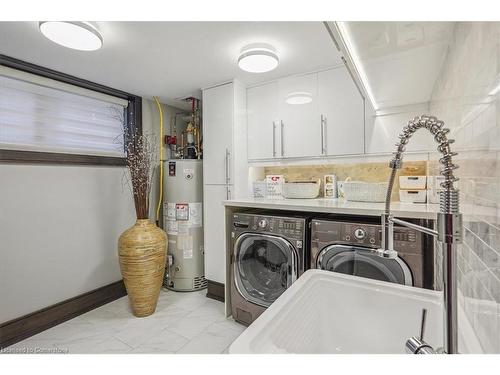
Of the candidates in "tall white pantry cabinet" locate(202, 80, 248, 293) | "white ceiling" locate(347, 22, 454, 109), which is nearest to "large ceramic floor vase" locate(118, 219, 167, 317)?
"tall white pantry cabinet" locate(202, 80, 248, 293)

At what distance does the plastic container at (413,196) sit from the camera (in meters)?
1.88

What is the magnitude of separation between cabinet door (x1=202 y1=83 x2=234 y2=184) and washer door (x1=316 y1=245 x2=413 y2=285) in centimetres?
126

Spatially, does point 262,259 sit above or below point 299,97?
below

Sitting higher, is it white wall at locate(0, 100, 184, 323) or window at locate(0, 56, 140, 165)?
window at locate(0, 56, 140, 165)

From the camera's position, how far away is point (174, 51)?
6.20 ft

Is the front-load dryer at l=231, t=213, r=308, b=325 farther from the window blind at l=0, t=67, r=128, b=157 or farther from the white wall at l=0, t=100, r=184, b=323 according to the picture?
the window blind at l=0, t=67, r=128, b=157

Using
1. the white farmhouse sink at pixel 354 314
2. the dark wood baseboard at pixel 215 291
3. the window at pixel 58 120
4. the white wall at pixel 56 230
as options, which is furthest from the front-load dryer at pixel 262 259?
the window at pixel 58 120

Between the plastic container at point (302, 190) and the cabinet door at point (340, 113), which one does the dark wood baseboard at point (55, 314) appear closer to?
the plastic container at point (302, 190)

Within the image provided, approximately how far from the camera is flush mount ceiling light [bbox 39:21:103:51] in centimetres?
143

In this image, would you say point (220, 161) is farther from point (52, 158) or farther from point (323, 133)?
point (52, 158)

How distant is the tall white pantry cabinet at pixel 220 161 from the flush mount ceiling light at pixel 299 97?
0.49m

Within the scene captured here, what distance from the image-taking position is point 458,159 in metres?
0.85

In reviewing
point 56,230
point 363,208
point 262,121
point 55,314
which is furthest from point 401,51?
point 55,314

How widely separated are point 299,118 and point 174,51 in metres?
1.20
